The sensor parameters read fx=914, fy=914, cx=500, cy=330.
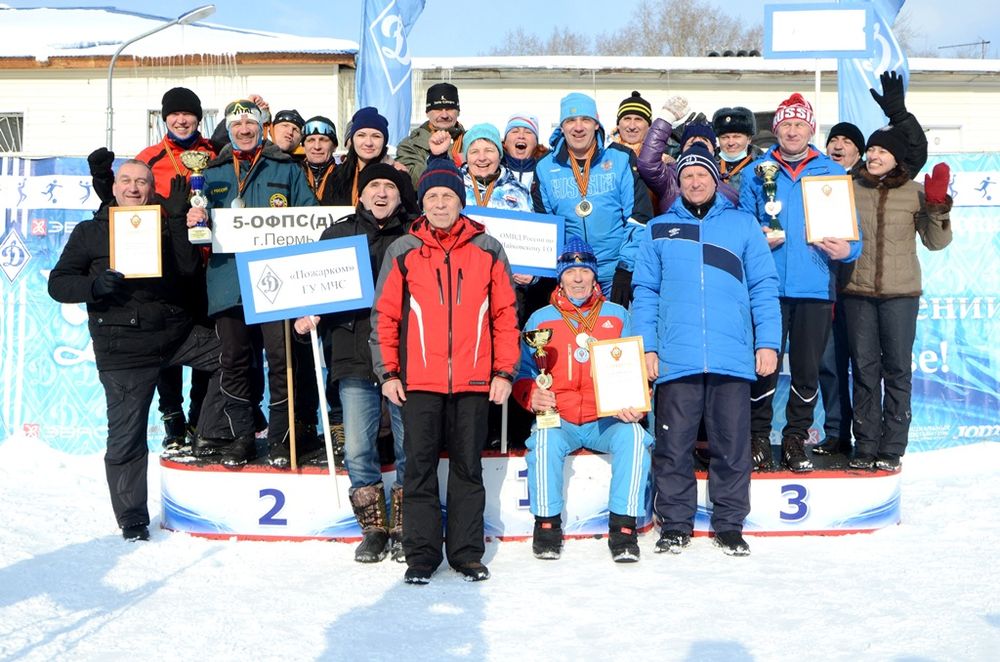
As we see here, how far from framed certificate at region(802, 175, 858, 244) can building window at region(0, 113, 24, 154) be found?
1194 centimetres

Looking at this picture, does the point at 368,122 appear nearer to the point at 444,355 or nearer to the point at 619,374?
the point at 444,355

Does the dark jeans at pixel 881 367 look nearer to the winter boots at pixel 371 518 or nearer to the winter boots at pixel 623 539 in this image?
the winter boots at pixel 623 539

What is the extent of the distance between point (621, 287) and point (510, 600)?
2117 mm

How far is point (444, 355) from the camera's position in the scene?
4.51 meters

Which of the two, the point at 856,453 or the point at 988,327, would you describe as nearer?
the point at 856,453

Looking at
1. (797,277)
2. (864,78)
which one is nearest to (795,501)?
(797,277)

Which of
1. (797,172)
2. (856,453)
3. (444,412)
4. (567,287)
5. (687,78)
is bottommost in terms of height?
(856,453)

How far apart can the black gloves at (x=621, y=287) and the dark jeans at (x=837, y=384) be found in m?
1.58

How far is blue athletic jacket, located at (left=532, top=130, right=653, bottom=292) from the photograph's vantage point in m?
Answer: 5.50

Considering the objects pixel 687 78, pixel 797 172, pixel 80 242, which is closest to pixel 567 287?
pixel 797 172

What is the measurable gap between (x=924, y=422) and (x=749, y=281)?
11.1 ft

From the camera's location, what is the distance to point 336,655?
361cm

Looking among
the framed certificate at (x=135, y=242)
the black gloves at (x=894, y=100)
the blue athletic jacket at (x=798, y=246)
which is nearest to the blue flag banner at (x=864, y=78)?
the black gloves at (x=894, y=100)

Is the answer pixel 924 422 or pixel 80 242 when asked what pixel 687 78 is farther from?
pixel 80 242
